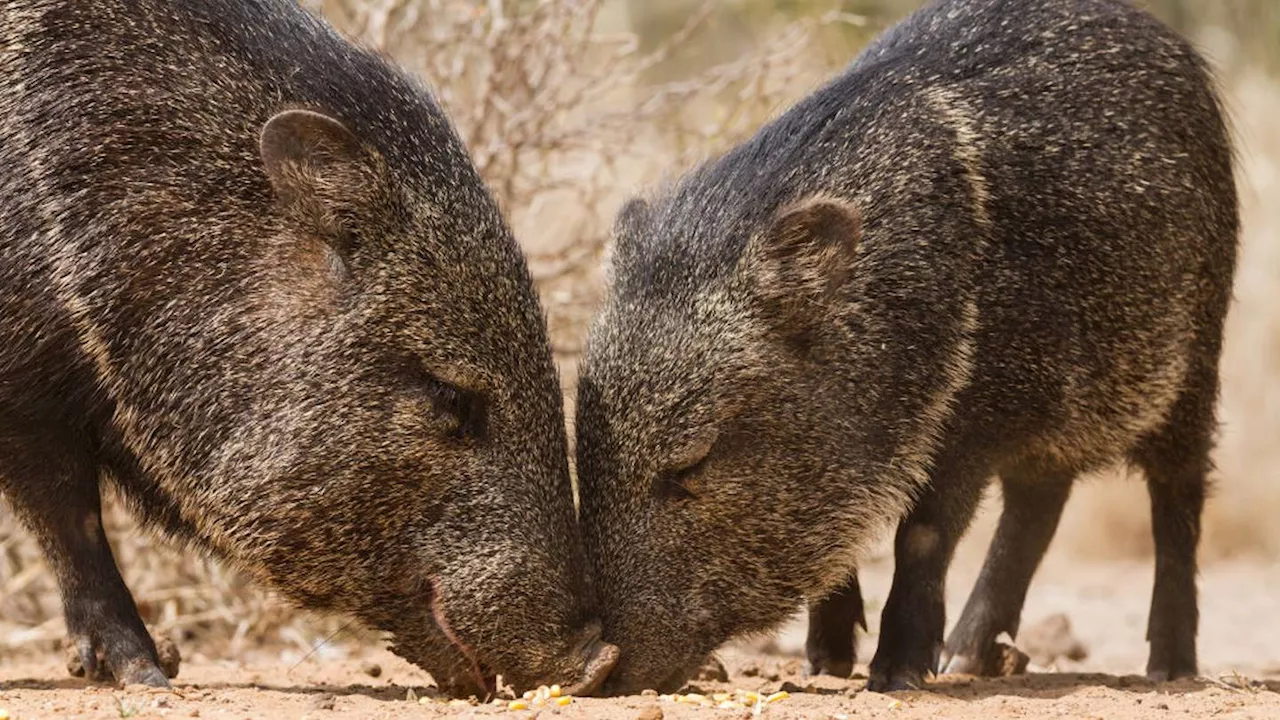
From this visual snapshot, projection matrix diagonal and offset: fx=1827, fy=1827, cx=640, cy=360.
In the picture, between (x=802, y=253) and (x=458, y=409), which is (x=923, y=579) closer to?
(x=802, y=253)

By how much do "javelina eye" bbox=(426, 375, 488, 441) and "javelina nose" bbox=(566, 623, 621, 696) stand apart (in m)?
0.59

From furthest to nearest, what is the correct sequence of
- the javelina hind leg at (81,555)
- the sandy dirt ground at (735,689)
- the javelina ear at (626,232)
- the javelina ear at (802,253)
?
1. the javelina ear at (626,232)
2. the javelina ear at (802,253)
3. the javelina hind leg at (81,555)
4. the sandy dirt ground at (735,689)

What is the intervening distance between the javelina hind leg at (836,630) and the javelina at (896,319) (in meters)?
0.01

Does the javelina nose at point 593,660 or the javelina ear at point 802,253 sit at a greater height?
the javelina ear at point 802,253

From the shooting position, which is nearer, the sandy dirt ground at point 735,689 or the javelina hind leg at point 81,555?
the sandy dirt ground at point 735,689

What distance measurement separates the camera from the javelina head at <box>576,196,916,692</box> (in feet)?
16.5

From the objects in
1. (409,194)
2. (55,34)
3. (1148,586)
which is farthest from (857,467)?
(1148,586)

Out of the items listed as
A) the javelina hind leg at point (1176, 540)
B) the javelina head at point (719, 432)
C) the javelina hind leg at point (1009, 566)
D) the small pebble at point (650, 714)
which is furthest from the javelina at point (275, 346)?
the javelina hind leg at point (1176, 540)

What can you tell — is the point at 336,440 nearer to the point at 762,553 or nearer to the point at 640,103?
the point at 762,553

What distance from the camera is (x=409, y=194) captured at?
488 centimetres

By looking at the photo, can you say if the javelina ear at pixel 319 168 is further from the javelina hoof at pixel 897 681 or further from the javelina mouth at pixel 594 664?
the javelina hoof at pixel 897 681

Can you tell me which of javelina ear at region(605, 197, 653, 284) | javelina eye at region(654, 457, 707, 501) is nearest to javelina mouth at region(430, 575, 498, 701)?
javelina eye at region(654, 457, 707, 501)

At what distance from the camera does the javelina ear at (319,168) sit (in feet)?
15.6

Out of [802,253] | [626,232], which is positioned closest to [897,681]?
[802,253]
